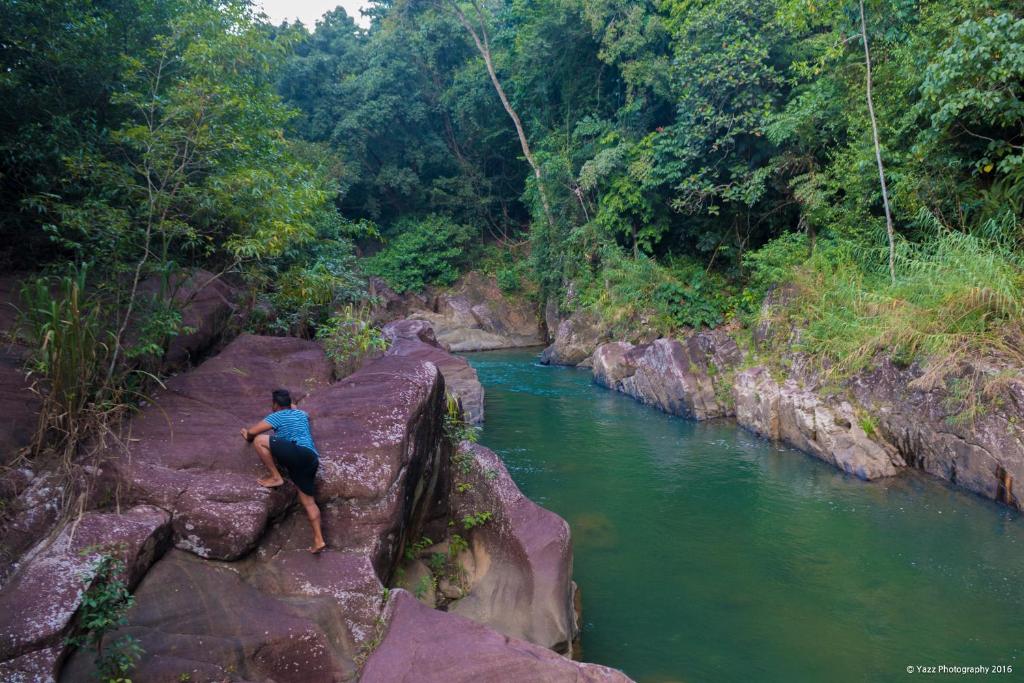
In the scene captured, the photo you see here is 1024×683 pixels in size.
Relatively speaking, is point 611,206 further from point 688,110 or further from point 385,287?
point 385,287

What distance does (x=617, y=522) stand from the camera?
7770 mm

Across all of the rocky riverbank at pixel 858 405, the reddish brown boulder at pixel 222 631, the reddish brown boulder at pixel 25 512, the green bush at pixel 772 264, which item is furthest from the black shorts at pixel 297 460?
the green bush at pixel 772 264

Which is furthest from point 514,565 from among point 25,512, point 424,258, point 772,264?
point 424,258

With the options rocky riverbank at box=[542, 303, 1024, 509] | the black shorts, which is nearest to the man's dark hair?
the black shorts

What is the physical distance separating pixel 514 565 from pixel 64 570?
3262mm

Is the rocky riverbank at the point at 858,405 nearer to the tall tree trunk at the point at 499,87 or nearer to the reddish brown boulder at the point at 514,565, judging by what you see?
the reddish brown boulder at the point at 514,565

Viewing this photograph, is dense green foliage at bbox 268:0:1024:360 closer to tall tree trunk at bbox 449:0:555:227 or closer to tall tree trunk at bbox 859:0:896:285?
tall tree trunk at bbox 859:0:896:285

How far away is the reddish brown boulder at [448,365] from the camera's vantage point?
11.8 metres

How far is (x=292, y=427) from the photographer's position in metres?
4.77

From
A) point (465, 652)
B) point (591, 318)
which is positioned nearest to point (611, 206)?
point (591, 318)

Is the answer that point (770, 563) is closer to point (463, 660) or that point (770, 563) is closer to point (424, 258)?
point (463, 660)

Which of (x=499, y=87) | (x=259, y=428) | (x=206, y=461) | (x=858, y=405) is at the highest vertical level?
(x=499, y=87)

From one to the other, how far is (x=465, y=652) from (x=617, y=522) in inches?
169

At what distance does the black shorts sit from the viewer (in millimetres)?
4656
